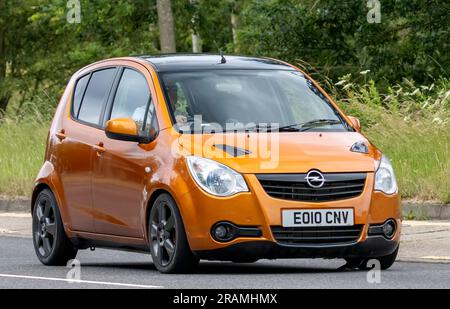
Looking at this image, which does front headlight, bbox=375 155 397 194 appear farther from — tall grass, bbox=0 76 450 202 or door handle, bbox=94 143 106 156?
tall grass, bbox=0 76 450 202

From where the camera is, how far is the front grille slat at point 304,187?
444 inches

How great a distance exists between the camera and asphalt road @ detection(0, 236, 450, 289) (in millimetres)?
10930

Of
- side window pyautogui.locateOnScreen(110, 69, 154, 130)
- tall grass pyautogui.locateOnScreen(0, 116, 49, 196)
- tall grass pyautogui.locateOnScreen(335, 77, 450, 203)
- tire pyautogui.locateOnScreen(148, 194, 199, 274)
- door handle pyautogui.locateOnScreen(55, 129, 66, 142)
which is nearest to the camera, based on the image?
tire pyautogui.locateOnScreen(148, 194, 199, 274)

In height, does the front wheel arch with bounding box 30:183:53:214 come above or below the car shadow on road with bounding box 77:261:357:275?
above

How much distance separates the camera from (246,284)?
A: 10.9 m

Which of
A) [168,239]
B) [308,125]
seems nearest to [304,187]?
[308,125]

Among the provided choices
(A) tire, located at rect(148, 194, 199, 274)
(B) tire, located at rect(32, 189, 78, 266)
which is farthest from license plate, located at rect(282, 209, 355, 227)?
(B) tire, located at rect(32, 189, 78, 266)

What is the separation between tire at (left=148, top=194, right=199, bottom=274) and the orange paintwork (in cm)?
9

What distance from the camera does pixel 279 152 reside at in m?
11.5

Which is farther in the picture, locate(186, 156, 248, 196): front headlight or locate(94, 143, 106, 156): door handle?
locate(94, 143, 106, 156): door handle

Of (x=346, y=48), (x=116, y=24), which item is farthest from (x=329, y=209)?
(x=116, y=24)

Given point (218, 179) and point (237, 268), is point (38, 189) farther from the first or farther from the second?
point (218, 179)
